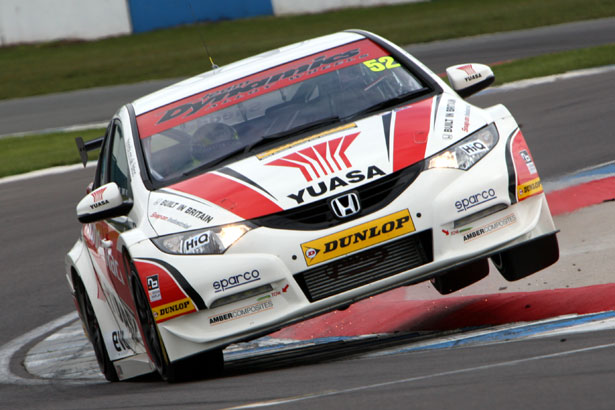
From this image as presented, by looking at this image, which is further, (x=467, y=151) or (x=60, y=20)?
(x=60, y=20)

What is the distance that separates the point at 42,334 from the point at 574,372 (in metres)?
4.81

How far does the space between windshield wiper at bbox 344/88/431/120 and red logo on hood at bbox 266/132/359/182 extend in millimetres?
413

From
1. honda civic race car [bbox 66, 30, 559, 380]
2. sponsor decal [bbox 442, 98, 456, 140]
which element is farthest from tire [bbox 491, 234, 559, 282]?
sponsor decal [bbox 442, 98, 456, 140]

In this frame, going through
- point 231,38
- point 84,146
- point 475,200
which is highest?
point 231,38

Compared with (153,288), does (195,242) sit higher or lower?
higher

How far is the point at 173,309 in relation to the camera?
4707 millimetres

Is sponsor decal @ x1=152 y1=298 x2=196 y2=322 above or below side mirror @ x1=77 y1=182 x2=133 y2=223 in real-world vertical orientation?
below

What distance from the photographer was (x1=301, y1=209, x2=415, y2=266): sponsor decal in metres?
4.71

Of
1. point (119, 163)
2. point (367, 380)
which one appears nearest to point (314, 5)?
point (119, 163)

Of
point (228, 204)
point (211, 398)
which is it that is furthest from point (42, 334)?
point (211, 398)

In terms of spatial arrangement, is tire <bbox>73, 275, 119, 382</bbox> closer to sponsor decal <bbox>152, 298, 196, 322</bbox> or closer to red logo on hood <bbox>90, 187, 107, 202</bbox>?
red logo on hood <bbox>90, 187, 107, 202</bbox>

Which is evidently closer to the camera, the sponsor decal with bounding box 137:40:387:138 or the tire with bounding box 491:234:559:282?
the tire with bounding box 491:234:559:282

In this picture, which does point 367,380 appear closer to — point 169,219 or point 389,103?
point 169,219

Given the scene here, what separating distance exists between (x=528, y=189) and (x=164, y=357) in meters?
1.82
